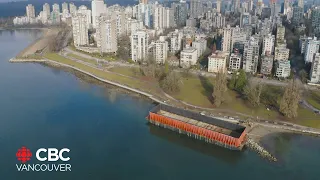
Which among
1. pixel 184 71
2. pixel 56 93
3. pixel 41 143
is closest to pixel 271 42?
pixel 184 71

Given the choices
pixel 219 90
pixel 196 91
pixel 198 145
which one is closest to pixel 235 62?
pixel 196 91

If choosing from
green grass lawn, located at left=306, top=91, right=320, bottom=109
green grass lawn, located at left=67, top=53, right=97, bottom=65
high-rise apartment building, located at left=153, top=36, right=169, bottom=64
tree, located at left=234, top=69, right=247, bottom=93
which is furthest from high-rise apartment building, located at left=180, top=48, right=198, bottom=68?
green grass lawn, located at left=306, top=91, right=320, bottom=109

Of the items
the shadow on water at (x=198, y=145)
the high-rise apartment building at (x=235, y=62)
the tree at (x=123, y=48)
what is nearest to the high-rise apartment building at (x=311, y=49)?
the high-rise apartment building at (x=235, y=62)

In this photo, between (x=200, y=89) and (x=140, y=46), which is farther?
(x=140, y=46)

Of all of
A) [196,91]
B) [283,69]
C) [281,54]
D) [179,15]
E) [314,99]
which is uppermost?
[179,15]

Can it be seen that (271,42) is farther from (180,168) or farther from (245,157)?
(180,168)

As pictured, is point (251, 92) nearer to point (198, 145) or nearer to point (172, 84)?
point (172, 84)

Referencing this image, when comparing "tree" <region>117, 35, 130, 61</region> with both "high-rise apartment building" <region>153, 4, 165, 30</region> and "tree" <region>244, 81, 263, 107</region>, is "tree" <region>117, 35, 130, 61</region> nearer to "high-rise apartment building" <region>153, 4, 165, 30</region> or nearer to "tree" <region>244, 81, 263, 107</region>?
"high-rise apartment building" <region>153, 4, 165, 30</region>
